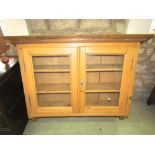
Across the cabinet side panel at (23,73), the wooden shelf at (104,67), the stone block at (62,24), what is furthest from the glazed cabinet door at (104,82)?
the cabinet side panel at (23,73)

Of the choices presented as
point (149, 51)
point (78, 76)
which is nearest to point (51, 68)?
point (78, 76)

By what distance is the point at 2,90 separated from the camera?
1.41 m

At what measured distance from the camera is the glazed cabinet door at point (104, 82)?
1.69 metres

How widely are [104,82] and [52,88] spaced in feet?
2.20

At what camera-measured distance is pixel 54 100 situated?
206cm

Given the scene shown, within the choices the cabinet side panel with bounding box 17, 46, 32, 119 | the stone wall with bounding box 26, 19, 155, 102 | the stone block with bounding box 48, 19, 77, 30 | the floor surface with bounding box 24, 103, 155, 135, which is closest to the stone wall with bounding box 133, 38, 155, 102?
the stone wall with bounding box 26, 19, 155, 102

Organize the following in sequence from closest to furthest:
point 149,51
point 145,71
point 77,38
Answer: point 77,38, point 149,51, point 145,71

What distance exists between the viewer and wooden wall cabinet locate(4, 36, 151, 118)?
155 centimetres

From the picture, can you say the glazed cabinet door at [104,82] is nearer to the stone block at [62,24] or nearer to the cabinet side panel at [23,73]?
the stone block at [62,24]

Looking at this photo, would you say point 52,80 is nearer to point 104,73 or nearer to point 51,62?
point 51,62

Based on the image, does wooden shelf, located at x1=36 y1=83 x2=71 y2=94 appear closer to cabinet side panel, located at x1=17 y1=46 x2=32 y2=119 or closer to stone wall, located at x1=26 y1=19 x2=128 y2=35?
cabinet side panel, located at x1=17 y1=46 x2=32 y2=119

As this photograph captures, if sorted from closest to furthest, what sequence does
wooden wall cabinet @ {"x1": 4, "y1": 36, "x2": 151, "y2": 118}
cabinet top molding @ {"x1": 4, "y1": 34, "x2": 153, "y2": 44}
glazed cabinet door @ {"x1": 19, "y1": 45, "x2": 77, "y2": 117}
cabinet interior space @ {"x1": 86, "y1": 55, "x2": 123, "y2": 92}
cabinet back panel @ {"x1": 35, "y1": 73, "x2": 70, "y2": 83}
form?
cabinet top molding @ {"x1": 4, "y1": 34, "x2": 153, "y2": 44} < wooden wall cabinet @ {"x1": 4, "y1": 36, "x2": 151, "y2": 118} < glazed cabinet door @ {"x1": 19, "y1": 45, "x2": 77, "y2": 117} < cabinet interior space @ {"x1": 86, "y1": 55, "x2": 123, "y2": 92} < cabinet back panel @ {"x1": 35, "y1": 73, "x2": 70, "y2": 83}
